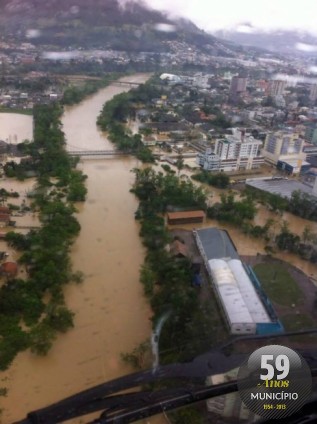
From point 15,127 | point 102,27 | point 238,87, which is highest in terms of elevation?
point 102,27

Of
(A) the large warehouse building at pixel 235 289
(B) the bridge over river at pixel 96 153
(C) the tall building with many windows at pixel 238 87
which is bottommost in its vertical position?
(B) the bridge over river at pixel 96 153

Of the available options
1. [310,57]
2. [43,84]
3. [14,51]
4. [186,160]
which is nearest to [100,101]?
[43,84]

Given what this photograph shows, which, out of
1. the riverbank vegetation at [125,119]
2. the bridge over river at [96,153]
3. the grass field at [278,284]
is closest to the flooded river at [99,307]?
the grass field at [278,284]

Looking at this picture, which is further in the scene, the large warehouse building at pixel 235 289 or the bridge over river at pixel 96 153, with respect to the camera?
the bridge over river at pixel 96 153

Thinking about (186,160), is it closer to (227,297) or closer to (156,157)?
(156,157)

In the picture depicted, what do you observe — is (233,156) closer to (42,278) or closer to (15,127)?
(42,278)

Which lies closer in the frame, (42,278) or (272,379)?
(272,379)

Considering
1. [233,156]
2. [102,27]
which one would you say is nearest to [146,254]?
[233,156]

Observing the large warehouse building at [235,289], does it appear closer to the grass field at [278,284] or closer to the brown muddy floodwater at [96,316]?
the grass field at [278,284]
